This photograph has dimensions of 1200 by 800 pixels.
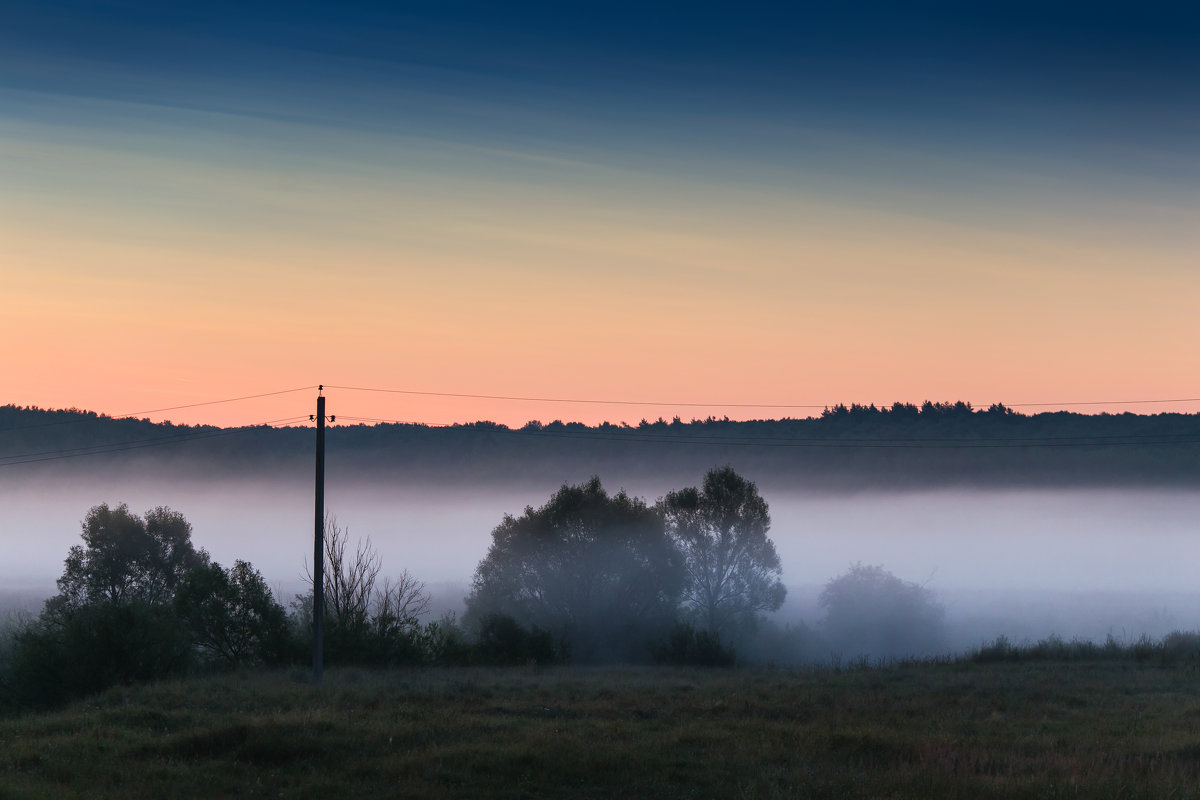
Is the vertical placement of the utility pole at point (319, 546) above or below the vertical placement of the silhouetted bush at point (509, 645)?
above

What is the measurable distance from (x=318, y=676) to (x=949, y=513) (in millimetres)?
123875

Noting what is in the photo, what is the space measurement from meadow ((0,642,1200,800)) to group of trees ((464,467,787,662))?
96.0 feet

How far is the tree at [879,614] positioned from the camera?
86938 mm

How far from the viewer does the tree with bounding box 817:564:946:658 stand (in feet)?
285

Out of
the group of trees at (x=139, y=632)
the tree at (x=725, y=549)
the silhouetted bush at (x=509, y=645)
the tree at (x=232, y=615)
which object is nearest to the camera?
the group of trees at (x=139, y=632)

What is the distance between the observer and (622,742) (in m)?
22.5

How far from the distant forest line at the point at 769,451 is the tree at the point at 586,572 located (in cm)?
2578

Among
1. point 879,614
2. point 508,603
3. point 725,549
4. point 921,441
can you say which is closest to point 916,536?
point 921,441

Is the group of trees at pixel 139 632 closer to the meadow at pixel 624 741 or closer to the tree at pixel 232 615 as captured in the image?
the tree at pixel 232 615

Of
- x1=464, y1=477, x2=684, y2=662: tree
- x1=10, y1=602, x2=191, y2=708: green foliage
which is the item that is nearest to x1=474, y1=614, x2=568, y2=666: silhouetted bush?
x1=464, y1=477, x2=684, y2=662: tree

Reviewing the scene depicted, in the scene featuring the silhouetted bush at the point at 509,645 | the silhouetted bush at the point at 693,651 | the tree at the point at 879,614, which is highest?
the silhouetted bush at the point at 509,645

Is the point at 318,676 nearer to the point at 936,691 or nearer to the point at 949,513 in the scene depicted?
the point at 936,691

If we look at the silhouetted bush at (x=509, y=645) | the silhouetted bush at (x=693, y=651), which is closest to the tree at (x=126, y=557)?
the silhouetted bush at (x=509, y=645)

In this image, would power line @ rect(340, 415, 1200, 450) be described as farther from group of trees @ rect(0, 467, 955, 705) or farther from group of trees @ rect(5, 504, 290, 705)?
group of trees @ rect(5, 504, 290, 705)
